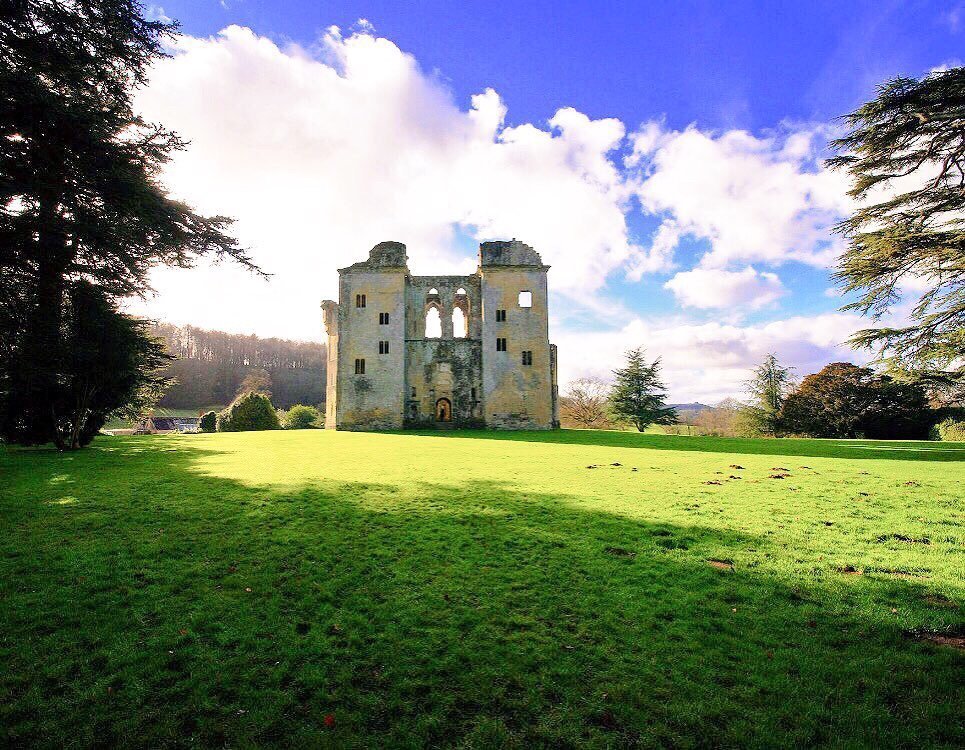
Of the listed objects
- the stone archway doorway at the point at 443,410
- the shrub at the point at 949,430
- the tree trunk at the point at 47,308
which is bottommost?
the shrub at the point at 949,430

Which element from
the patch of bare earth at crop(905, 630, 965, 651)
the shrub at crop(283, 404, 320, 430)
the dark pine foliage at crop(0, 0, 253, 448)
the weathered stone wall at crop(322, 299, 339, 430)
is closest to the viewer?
the patch of bare earth at crop(905, 630, 965, 651)

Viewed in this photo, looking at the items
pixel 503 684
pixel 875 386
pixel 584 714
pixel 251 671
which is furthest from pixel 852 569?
pixel 875 386

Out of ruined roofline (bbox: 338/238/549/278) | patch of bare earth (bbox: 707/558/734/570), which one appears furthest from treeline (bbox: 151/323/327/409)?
patch of bare earth (bbox: 707/558/734/570)

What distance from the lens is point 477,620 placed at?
393cm

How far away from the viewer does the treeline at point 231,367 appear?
207 ft

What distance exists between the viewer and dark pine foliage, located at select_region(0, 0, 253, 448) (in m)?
7.34

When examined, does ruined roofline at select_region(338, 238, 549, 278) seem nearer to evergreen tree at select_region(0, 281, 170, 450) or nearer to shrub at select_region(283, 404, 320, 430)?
shrub at select_region(283, 404, 320, 430)

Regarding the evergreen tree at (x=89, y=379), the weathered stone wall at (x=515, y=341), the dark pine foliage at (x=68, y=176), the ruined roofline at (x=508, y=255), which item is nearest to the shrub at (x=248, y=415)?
the evergreen tree at (x=89, y=379)

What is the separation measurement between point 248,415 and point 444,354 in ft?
49.1

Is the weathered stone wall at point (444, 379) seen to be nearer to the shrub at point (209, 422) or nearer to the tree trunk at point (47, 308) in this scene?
the shrub at point (209, 422)

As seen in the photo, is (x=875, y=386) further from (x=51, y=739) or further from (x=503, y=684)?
(x=51, y=739)

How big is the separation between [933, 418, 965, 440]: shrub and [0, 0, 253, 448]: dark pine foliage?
1591 inches

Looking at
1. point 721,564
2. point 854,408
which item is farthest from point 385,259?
point 854,408

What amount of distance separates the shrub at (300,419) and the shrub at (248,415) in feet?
18.3
